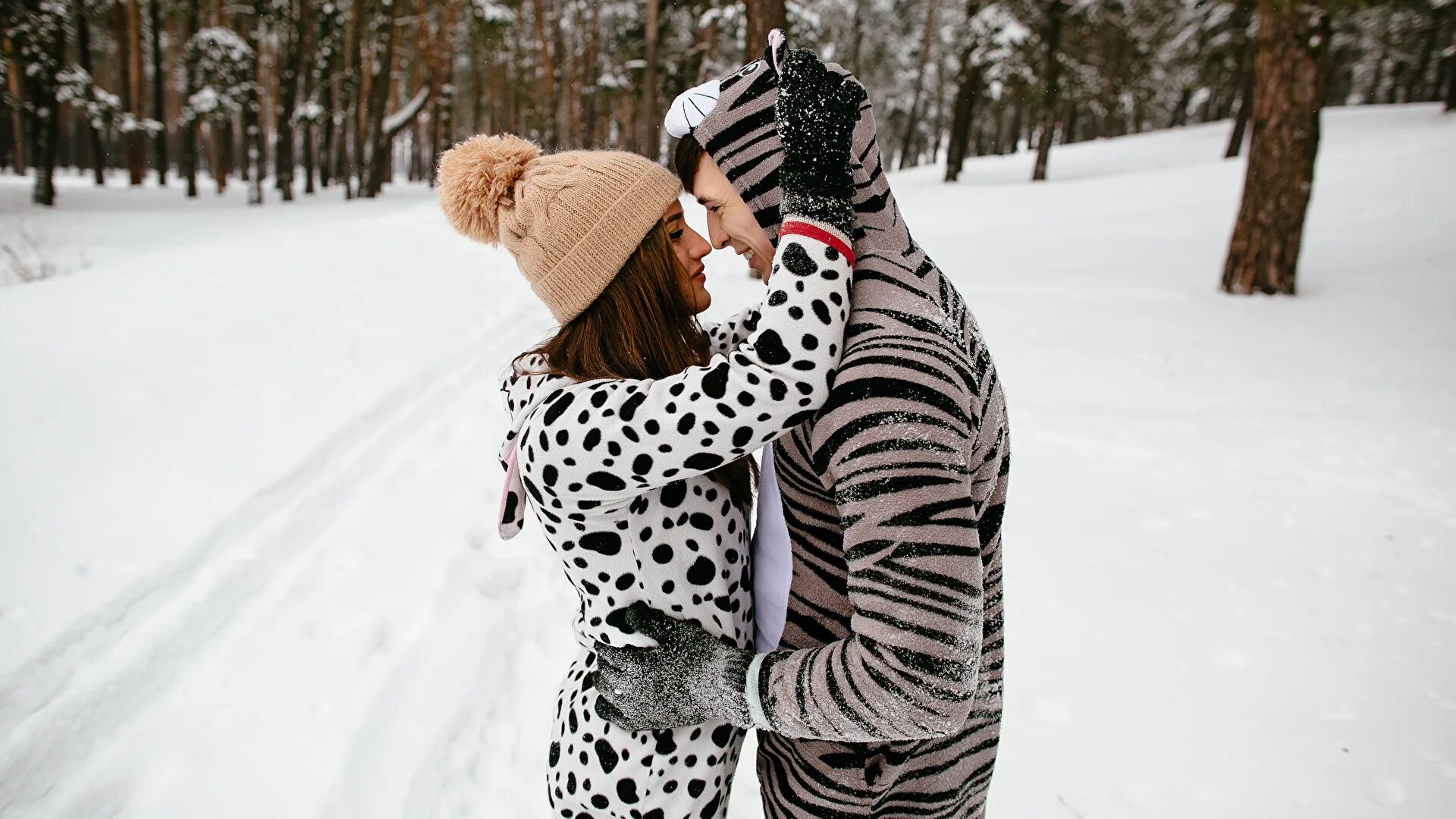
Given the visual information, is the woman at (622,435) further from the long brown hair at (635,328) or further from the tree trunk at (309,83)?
the tree trunk at (309,83)

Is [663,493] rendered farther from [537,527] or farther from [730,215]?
[537,527]

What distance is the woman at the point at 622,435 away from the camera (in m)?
1.20

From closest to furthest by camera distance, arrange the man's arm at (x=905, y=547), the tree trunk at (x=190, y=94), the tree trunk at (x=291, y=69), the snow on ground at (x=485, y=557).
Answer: the man's arm at (x=905, y=547) < the snow on ground at (x=485, y=557) < the tree trunk at (x=291, y=69) < the tree trunk at (x=190, y=94)

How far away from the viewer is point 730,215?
55.7 inches

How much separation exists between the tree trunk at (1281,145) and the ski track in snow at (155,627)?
29.3 ft

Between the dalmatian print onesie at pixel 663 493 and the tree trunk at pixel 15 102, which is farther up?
the tree trunk at pixel 15 102

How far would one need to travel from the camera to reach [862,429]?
3.55ft

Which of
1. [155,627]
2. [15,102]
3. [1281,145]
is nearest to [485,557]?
[155,627]

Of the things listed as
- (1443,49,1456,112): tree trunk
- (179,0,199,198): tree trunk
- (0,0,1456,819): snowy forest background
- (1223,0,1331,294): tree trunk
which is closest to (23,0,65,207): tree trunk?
(179,0,199,198): tree trunk

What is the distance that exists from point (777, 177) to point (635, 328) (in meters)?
0.43

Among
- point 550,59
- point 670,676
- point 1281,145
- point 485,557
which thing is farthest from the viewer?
point 550,59

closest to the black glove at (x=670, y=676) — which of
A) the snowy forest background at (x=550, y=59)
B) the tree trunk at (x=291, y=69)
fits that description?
the snowy forest background at (x=550, y=59)

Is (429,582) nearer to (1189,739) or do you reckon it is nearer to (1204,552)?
(1189,739)

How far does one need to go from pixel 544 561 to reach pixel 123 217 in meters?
19.0
